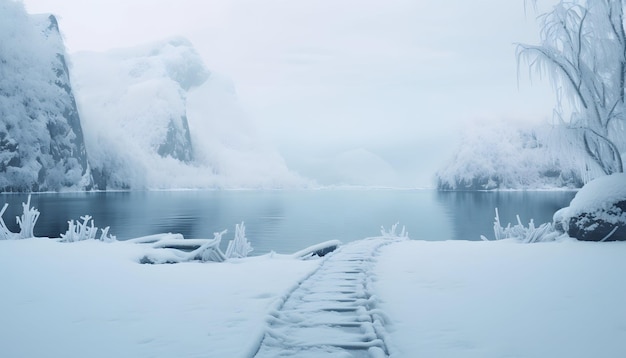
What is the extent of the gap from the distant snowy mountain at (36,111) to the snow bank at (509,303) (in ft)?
215

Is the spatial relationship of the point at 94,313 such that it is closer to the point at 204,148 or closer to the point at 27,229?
the point at 27,229

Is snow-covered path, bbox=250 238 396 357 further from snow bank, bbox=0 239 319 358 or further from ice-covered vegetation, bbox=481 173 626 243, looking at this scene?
ice-covered vegetation, bbox=481 173 626 243


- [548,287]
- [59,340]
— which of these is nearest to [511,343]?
[548,287]

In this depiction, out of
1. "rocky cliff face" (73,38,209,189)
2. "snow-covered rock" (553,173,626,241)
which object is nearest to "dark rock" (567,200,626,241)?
"snow-covered rock" (553,173,626,241)

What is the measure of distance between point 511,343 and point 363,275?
150 inches

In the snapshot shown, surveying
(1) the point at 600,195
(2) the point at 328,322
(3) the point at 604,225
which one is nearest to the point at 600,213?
(3) the point at 604,225

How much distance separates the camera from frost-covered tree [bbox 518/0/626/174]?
1282cm

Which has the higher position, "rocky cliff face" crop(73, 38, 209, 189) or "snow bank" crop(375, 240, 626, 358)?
"rocky cliff face" crop(73, 38, 209, 189)

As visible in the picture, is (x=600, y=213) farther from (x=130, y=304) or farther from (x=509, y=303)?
(x=130, y=304)

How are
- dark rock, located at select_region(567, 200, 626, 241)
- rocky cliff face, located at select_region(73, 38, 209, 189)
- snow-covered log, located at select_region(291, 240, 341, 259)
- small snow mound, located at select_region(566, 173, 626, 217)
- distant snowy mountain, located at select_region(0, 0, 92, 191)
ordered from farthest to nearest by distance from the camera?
rocky cliff face, located at select_region(73, 38, 209, 189) < distant snowy mountain, located at select_region(0, 0, 92, 191) < snow-covered log, located at select_region(291, 240, 341, 259) < small snow mound, located at select_region(566, 173, 626, 217) < dark rock, located at select_region(567, 200, 626, 241)

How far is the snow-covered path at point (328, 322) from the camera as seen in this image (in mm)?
4312

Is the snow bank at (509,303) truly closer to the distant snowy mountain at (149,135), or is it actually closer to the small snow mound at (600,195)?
the small snow mound at (600,195)

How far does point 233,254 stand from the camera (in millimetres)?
12133

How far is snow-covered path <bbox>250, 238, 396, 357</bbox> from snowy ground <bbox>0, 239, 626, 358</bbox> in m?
0.17
